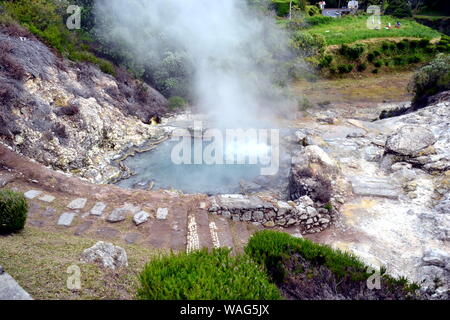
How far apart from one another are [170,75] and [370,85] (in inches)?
534

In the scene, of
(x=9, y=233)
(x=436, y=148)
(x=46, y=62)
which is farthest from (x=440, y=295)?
(x=46, y=62)

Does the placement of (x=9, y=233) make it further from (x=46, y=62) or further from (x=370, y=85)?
(x=370, y=85)

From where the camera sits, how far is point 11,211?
571 cm

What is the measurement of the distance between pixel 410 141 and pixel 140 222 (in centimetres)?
813

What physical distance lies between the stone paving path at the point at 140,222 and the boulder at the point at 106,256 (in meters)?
1.45

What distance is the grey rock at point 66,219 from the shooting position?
6.98 meters

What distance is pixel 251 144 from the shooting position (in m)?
12.2

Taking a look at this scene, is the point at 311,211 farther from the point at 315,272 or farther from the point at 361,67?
the point at 361,67

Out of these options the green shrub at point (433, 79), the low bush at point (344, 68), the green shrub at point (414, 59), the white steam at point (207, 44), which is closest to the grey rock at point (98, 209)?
the white steam at point (207, 44)

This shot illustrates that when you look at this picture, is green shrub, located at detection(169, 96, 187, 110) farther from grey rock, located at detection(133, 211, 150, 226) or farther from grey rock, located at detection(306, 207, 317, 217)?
grey rock, located at detection(306, 207, 317, 217)

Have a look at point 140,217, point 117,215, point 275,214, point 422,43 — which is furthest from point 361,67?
point 117,215

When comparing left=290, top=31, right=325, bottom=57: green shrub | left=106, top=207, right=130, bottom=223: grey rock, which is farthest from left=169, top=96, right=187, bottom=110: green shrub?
left=290, top=31, right=325, bottom=57: green shrub

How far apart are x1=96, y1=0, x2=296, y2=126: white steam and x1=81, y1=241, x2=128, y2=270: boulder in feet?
35.4

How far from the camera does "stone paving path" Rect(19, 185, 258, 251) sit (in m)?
6.91
